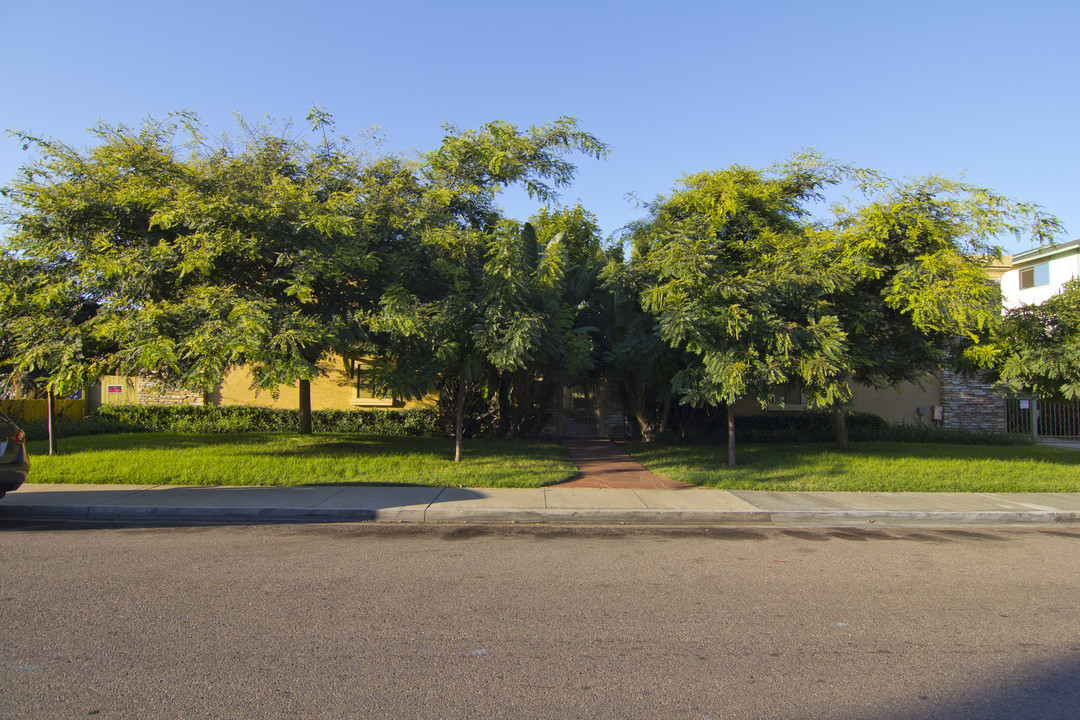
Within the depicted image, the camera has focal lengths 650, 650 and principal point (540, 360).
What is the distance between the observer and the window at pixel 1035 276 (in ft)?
101

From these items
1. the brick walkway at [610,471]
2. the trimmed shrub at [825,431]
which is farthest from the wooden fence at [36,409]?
the trimmed shrub at [825,431]

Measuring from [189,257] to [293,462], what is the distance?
4.22 m

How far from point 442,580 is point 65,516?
5901mm

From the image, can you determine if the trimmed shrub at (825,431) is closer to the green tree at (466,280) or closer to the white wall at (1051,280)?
the green tree at (466,280)

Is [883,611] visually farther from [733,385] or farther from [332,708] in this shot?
[733,385]

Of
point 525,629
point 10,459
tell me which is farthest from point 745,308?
point 10,459

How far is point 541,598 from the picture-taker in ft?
17.3

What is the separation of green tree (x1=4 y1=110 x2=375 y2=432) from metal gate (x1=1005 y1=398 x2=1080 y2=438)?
21309mm

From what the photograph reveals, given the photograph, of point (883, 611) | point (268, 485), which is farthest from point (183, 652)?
point (268, 485)

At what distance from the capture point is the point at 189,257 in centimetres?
950

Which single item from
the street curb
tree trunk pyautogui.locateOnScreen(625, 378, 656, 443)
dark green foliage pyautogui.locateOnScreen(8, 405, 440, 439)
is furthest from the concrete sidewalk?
dark green foliage pyautogui.locateOnScreen(8, 405, 440, 439)

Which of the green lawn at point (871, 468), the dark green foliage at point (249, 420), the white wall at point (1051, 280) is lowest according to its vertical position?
the green lawn at point (871, 468)

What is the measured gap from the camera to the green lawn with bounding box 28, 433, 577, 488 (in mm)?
10531

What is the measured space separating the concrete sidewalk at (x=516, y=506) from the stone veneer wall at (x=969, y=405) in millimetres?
11638
